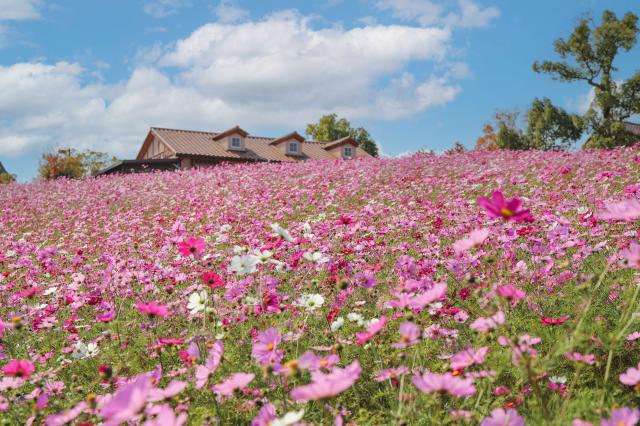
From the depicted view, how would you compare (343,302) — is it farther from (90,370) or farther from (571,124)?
(571,124)

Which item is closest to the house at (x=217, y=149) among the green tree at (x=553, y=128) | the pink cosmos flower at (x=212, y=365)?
the green tree at (x=553, y=128)

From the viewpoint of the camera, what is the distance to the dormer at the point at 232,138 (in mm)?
34281

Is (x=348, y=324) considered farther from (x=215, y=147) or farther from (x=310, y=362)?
(x=215, y=147)

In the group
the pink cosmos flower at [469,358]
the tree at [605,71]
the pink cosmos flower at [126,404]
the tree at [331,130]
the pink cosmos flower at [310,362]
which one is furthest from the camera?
the tree at [331,130]

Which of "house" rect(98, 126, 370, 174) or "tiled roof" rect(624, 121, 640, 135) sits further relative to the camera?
"house" rect(98, 126, 370, 174)

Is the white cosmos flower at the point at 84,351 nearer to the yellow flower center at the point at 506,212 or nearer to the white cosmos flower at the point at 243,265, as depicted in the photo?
the white cosmos flower at the point at 243,265

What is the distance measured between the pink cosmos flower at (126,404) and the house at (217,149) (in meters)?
30.3

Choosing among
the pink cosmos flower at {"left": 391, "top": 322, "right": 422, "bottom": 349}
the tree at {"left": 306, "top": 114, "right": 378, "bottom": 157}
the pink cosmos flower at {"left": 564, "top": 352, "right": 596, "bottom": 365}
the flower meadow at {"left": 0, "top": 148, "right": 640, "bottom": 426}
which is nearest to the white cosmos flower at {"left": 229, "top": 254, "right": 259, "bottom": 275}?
the flower meadow at {"left": 0, "top": 148, "right": 640, "bottom": 426}

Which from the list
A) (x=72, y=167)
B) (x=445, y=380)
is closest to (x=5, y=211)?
(x=445, y=380)

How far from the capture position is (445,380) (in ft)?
4.94

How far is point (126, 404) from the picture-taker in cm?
133

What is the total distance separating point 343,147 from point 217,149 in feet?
35.7

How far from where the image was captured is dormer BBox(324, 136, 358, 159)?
3972 cm

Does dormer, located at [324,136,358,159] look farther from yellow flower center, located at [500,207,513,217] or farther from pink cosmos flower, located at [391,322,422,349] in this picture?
→ yellow flower center, located at [500,207,513,217]
